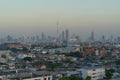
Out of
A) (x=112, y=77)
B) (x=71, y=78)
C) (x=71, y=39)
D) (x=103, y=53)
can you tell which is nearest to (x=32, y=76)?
(x=71, y=78)

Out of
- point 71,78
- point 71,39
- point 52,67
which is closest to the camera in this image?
point 71,78

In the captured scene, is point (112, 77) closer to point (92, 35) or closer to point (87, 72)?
point (87, 72)

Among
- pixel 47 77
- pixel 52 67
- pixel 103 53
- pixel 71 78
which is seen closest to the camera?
pixel 71 78

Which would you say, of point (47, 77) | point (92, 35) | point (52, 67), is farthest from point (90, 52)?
point (92, 35)

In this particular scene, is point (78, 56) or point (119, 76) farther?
point (78, 56)

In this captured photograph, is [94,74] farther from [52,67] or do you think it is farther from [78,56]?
[78,56]

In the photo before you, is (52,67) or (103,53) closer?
(52,67)

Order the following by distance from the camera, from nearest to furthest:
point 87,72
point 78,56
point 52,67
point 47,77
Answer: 1. point 47,77
2. point 87,72
3. point 52,67
4. point 78,56

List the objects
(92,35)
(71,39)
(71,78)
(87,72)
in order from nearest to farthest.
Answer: (71,78) < (87,72) < (71,39) < (92,35)

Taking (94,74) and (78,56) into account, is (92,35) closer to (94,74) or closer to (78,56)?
(78,56)
